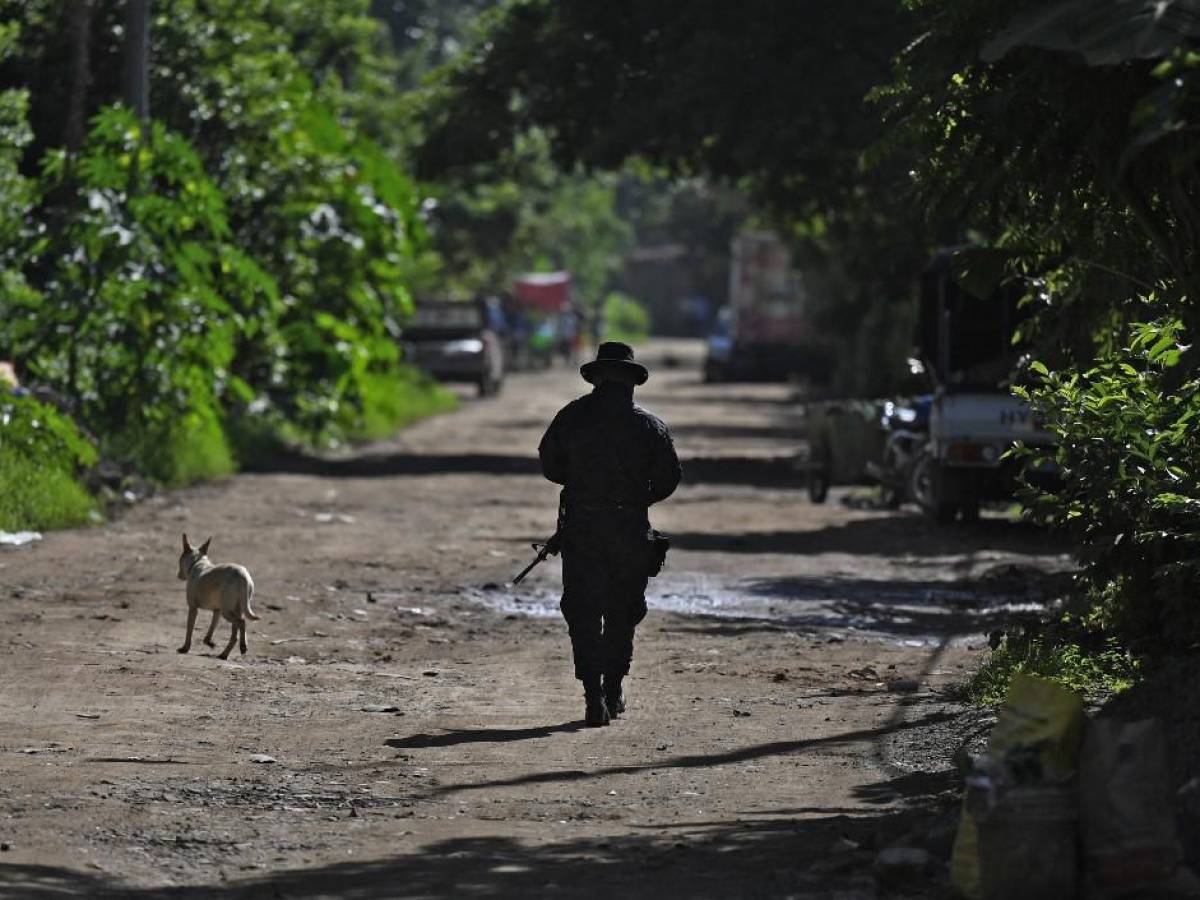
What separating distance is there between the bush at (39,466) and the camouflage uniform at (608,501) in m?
→ 8.10

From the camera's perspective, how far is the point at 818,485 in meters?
26.1

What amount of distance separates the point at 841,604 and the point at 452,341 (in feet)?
122

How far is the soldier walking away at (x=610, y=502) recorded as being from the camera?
11578mm

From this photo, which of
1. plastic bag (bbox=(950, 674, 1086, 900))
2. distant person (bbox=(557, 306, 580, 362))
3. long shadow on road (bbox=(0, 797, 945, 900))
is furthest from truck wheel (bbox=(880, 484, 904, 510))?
distant person (bbox=(557, 306, 580, 362))

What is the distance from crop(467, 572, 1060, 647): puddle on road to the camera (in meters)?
15.5

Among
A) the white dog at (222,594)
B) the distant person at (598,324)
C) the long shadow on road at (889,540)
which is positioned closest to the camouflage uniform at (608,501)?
the white dog at (222,594)

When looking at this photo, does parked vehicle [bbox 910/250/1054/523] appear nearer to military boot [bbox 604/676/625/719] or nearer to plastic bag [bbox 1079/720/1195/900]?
military boot [bbox 604/676/625/719]

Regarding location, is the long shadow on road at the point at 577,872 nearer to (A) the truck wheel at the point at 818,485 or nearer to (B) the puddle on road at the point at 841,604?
(B) the puddle on road at the point at 841,604

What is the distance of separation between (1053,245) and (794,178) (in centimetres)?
2152

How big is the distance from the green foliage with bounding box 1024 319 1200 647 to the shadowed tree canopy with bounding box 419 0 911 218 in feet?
49.3

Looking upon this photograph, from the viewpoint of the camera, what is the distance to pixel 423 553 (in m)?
19.5

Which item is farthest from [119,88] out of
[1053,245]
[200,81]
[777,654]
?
[1053,245]

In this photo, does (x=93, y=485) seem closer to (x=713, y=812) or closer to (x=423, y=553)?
(x=423, y=553)

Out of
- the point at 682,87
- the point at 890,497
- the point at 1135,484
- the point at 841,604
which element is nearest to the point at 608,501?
the point at 1135,484
